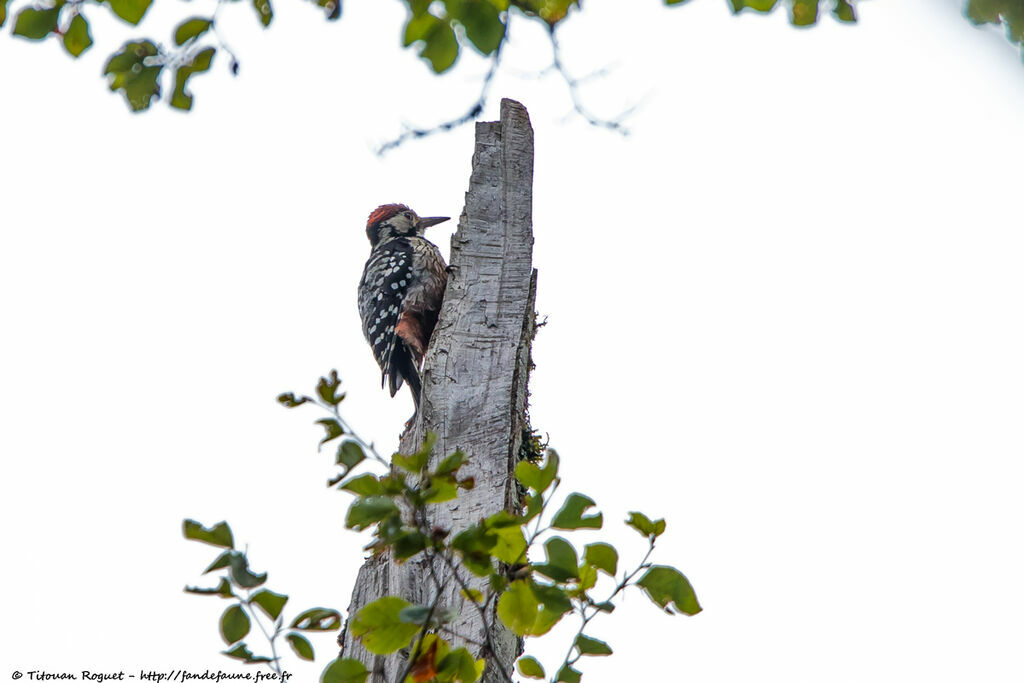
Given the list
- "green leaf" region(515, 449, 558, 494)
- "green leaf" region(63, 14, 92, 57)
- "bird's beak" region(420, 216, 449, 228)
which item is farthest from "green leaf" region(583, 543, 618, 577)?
"bird's beak" region(420, 216, 449, 228)

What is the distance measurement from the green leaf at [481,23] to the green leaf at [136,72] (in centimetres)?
60

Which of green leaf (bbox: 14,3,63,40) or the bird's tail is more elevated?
green leaf (bbox: 14,3,63,40)

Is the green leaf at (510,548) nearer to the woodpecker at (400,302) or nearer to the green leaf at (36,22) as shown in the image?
the green leaf at (36,22)

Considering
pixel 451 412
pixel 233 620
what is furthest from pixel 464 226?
pixel 233 620

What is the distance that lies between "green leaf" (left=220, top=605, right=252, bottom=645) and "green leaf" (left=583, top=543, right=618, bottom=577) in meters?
0.55

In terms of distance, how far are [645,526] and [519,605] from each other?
25cm

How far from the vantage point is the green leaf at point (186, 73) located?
5.78 ft

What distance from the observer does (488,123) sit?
343cm

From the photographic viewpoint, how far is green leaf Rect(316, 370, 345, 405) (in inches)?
56.6

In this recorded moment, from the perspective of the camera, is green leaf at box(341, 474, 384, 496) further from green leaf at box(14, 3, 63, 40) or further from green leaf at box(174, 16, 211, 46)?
green leaf at box(14, 3, 63, 40)

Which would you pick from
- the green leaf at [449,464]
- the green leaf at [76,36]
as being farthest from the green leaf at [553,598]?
the green leaf at [76,36]

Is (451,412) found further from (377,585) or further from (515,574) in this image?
(515,574)

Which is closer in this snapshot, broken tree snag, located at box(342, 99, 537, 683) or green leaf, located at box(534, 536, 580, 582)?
green leaf, located at box(534, 536, 580, 582)

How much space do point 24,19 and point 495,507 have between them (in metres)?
1.55
